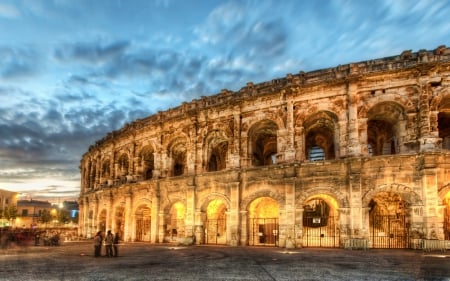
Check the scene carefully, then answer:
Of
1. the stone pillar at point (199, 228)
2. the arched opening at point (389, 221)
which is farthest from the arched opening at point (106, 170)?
the arched opening at point (389, 221)

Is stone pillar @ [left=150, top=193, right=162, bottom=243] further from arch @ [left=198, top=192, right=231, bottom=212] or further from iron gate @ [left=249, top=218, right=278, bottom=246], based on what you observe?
iron gate @ [left=249, top=218, right=278, bottom=246]

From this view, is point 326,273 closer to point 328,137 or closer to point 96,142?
point 328,137

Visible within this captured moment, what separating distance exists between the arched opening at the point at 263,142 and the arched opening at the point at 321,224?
4516mm

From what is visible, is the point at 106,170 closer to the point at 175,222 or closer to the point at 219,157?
the point at 175,222

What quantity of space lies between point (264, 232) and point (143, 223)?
31.8ft

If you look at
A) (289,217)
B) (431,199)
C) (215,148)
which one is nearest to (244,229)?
(289,217)

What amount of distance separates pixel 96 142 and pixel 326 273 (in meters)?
28.6

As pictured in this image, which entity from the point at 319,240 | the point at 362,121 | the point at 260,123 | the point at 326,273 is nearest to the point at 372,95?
the point at 362,121

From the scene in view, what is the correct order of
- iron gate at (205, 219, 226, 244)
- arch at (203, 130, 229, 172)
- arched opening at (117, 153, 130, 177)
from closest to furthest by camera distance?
iron gate at (205, 219, 226, 244)
arch at (203, 130, 229, 172)
arched opening at (117, 153, 130, 177)

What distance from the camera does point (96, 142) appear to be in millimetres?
34312

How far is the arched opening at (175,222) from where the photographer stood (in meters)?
24.5

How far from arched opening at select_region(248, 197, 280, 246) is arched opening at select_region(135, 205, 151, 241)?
9.08 metres

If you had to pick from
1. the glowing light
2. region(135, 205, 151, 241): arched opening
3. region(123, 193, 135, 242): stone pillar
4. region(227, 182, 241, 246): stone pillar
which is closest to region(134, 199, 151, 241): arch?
region(135, 205, 151, 241): arched opening

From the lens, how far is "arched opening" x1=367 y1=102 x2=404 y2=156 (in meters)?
18.9
